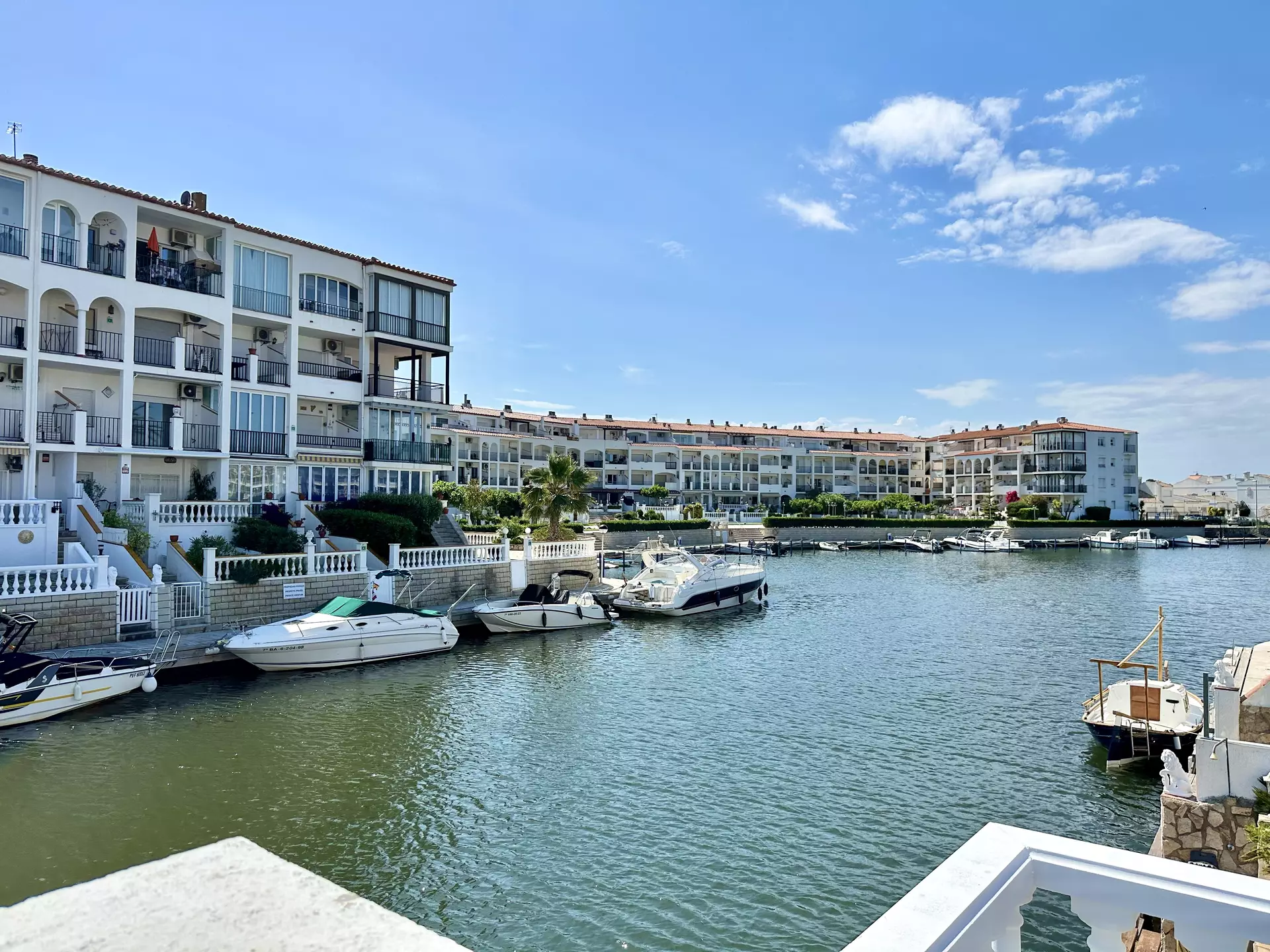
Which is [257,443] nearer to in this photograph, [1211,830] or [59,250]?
[59,250]

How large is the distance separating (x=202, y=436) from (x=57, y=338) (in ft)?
20.7

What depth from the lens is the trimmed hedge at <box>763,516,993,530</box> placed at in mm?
Answer: 90000

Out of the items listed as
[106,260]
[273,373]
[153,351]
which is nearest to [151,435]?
[153,351]

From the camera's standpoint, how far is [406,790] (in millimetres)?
16219

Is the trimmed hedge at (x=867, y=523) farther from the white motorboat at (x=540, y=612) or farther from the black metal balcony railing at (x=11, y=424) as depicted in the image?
the black metal balcony railing at (x=11, y=424)

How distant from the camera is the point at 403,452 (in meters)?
42.8

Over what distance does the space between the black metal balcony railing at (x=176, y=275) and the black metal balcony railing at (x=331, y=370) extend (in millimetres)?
5047

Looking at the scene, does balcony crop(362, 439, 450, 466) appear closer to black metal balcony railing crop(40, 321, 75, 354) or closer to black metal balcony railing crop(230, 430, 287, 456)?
black metal balcony railing crop(230, 430, 287, 456)

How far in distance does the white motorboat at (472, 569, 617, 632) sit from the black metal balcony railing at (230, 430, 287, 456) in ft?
41.0

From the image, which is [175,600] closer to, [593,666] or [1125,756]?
[593,666]

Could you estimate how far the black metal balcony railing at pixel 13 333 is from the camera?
2973 centimetres

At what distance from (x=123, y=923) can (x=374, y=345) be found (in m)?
41.8

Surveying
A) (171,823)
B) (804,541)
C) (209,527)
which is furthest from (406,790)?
(804,541)

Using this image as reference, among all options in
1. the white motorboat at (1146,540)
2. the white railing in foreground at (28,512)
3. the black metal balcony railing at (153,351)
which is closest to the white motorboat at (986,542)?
the white motorboat at (1146,540)
